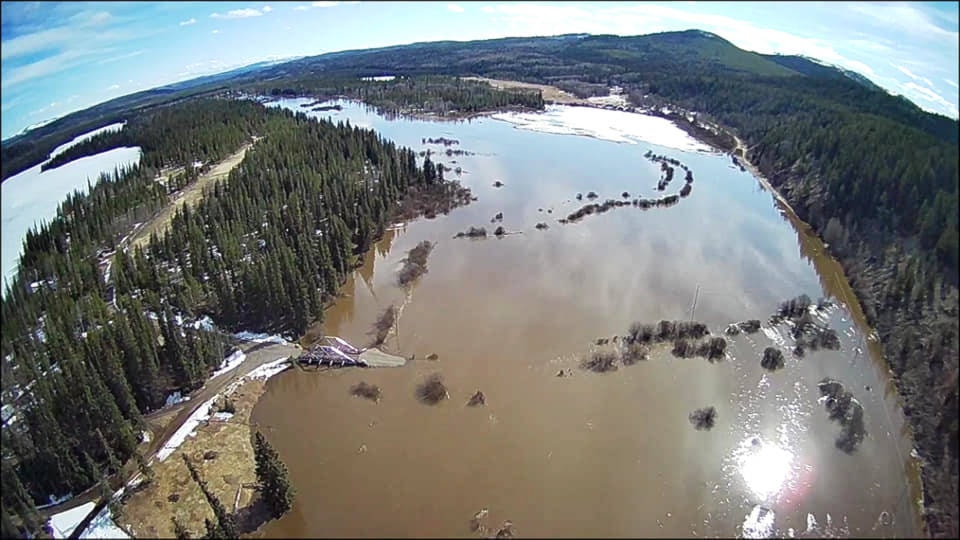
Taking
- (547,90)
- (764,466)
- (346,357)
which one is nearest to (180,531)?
(346,357)

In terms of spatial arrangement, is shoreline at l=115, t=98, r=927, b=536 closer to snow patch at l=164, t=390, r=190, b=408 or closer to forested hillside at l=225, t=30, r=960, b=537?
forested hillside at l=225, t=30, r=960, b=537

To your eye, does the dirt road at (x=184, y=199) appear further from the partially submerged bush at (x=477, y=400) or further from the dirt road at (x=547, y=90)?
the dirt road at (x=547, y=90)

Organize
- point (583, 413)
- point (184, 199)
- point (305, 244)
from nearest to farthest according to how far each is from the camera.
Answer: point (583, 413)
point (305, 244)
point (184, 199)

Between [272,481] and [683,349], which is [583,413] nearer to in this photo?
[683,349]

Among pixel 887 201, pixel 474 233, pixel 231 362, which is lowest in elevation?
pixel 231 362

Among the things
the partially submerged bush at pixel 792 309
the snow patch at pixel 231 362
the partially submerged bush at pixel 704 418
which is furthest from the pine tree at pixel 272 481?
the partially submerged bush at pixel 792 309

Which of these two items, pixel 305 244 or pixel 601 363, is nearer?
pixel 601 363
